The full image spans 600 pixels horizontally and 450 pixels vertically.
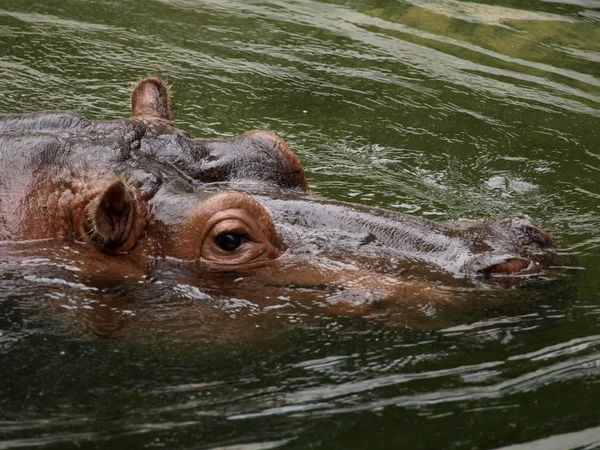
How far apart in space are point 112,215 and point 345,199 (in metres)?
2.55

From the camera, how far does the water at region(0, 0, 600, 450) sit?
16.0ft

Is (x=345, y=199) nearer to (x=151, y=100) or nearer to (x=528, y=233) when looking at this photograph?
(x=151, y=100)

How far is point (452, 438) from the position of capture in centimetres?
469

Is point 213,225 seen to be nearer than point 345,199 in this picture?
Yes

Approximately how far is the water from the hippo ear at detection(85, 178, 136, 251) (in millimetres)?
216

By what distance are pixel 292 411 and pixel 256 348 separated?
1.94 feet

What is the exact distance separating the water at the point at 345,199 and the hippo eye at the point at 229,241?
0.20 meters

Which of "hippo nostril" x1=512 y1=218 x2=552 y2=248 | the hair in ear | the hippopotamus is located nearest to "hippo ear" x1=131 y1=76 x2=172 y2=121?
the hippopotamus

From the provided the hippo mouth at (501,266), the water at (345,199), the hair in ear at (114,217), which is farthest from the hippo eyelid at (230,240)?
the hippo mouth at (501,266)

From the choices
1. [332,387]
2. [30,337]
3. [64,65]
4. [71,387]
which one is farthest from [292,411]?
[64,65]

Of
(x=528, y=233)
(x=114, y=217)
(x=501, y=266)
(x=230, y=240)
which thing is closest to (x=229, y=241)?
(x=230, y=240)

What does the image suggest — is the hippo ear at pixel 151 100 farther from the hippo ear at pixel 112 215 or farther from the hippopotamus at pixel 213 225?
the hippo ear at pixel 112 215

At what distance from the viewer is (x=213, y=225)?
5473mm

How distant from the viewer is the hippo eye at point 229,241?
552 centimetres
